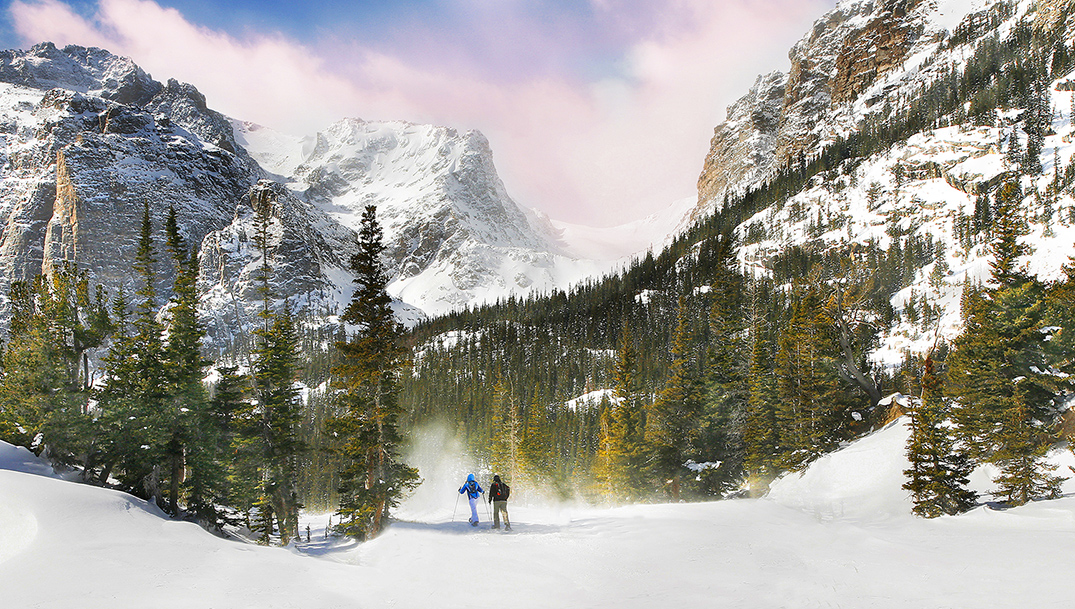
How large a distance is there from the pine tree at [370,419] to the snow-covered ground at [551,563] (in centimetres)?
392

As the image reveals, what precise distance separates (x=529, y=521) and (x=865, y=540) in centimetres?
1087

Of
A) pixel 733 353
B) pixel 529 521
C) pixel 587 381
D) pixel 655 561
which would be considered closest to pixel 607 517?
pixel 529 521

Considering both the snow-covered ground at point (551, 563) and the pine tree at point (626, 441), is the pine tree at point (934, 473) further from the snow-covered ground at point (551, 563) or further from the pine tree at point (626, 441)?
the pine tree at point (626, 441)

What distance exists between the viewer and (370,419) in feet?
68.4

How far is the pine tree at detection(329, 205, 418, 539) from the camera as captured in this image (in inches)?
790

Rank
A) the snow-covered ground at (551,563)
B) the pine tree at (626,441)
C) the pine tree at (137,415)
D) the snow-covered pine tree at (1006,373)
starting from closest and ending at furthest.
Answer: the snow-covered ground at (551,563) < the snow-covered pine tree at (1006,373) < the pine tree at (137,415) < the pine tree at (626,441)

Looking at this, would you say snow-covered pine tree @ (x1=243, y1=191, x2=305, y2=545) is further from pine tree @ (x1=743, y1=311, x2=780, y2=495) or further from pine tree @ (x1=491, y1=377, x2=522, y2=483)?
pine tree @ (x1=491, y1=377, x2=522, y2=483)

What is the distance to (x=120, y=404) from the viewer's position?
75.2ft

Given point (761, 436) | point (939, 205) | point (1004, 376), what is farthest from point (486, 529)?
point (939, 205)

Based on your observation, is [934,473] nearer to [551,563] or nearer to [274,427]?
[551,563]

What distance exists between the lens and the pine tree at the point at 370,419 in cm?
2006

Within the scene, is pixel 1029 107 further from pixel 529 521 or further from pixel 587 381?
pixel 529 521

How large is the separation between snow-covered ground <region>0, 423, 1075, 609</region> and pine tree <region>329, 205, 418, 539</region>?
3917mm

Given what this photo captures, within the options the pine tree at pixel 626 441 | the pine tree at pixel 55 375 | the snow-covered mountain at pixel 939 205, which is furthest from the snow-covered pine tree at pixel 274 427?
the snow-covered mountain at pixel 939 205
